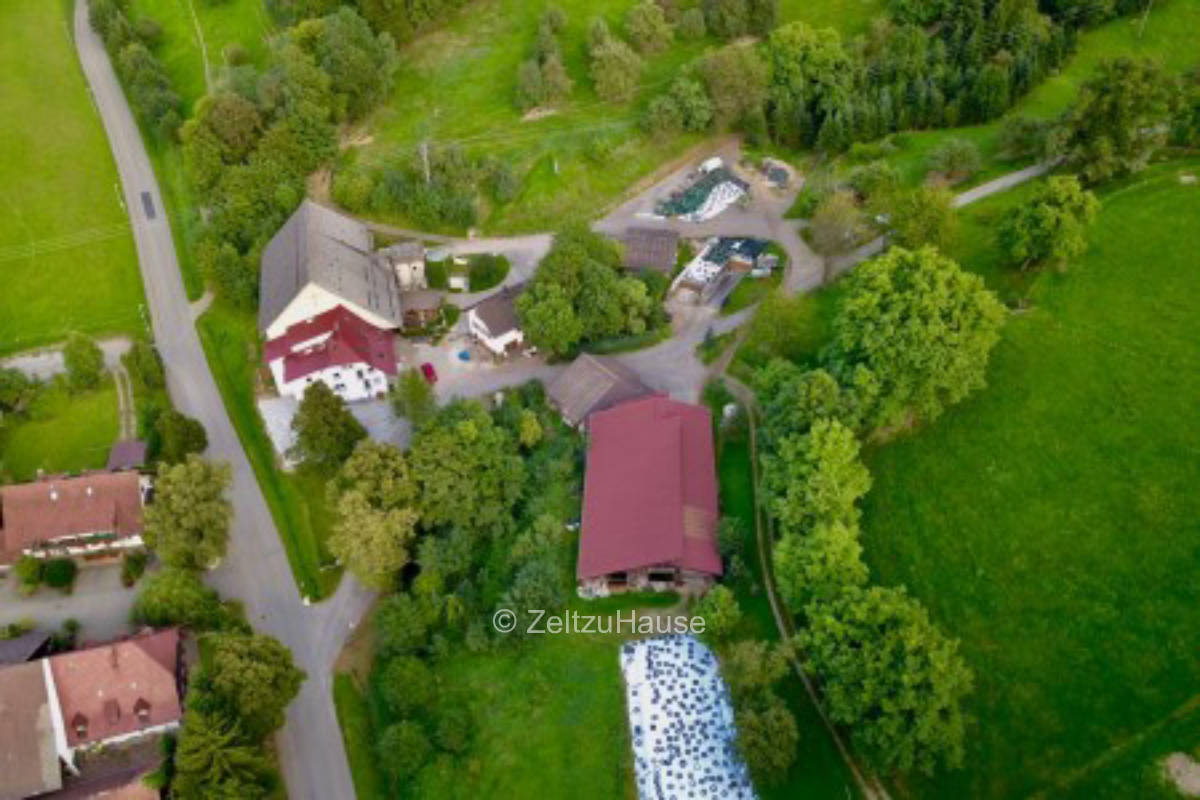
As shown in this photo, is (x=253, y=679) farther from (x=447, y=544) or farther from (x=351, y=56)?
(x=351, y=56)

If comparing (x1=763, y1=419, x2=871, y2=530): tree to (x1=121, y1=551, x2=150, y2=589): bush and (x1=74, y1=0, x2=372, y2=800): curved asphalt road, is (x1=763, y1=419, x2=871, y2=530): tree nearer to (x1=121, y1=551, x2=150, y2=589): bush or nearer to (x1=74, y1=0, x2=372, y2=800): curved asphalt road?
(x1=74, y1=0, x2=372, y2=800): curved asphalt road

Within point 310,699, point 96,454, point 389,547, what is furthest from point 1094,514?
point 96,454

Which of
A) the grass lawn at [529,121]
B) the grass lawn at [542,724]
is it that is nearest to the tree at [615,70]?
the grass lawn at [529,121]

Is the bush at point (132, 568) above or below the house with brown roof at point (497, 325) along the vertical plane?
below

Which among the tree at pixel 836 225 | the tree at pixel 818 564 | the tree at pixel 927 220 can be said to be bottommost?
the tree at pixel 818 564

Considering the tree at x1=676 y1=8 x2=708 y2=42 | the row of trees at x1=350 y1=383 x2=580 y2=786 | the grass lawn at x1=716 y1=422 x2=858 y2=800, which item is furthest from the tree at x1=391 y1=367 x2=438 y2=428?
the tree at x1=676 y1=8 x2=708 y2=42

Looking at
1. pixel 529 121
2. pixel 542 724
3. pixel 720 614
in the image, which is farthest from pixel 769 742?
pixel 529 121

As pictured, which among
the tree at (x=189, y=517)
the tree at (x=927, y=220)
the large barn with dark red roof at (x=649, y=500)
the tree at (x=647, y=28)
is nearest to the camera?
the large barn with dark red roof at (x=649, y=500)

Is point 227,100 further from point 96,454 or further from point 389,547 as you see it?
point 389,547

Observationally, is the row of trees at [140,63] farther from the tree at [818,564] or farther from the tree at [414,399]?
the tree at [818,564]
